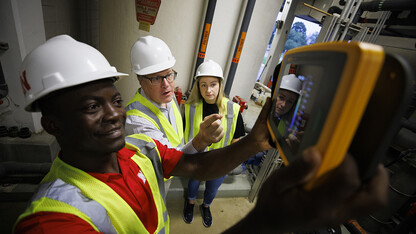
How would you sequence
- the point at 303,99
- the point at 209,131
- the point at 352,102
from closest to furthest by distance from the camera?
the point at 352,102 < the point at 303,99 < the point at 209,131

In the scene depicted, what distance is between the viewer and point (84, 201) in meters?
0.66

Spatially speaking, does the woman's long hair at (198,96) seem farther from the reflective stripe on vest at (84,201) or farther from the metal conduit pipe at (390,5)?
the metal conduit pipe at (390,5)

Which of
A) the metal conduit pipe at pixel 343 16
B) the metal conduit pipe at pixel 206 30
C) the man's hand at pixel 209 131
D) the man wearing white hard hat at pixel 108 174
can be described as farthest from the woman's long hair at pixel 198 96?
the metal conduit pipe at pixel 343 16

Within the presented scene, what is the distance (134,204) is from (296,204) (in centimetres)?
73

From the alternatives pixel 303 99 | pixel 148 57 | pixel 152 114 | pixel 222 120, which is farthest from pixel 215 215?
pixel 303 99

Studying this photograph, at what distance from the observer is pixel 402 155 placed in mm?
2104

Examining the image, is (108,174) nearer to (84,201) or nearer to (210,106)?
(84,201)

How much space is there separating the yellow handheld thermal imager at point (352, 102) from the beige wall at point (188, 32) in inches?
78.6

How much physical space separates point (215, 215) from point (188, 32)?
245 centimetres

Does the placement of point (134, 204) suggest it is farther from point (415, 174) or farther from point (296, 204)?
point (415, 174)

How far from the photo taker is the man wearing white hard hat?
14.1 inches

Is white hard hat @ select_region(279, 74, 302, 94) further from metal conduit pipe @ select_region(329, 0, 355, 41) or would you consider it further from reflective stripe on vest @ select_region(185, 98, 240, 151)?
metal conduit pipe @ select_region(329, 0, 355, 41)

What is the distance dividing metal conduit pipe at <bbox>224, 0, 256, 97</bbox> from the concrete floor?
163 centimetres

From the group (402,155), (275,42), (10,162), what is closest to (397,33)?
(402,155)
